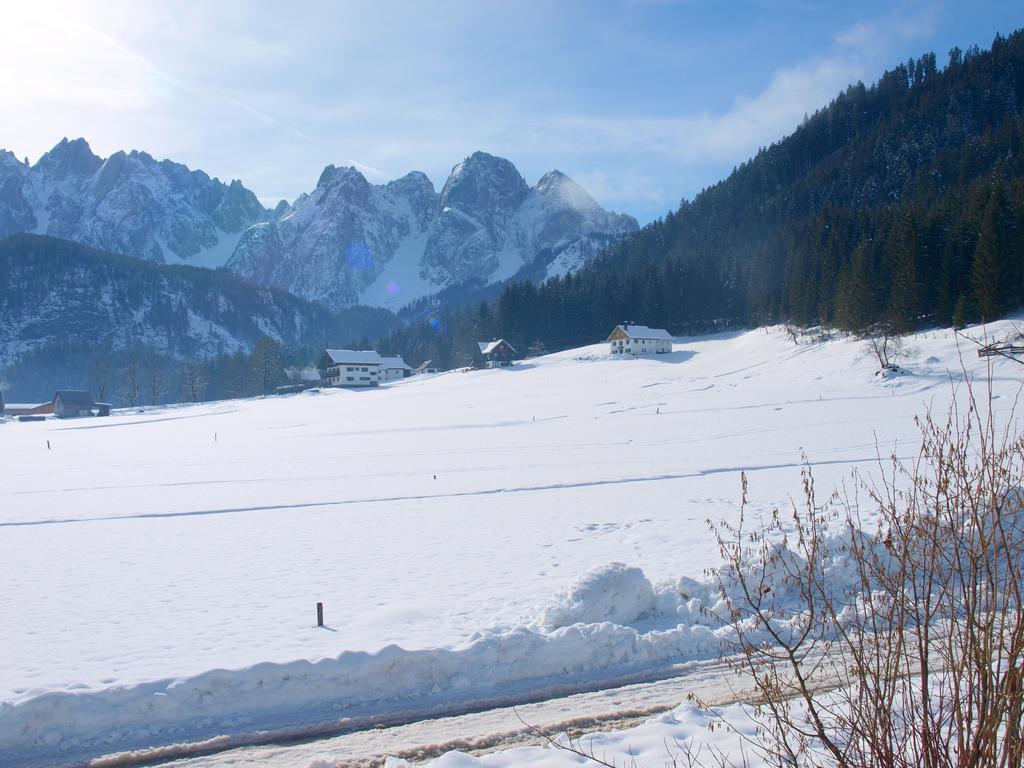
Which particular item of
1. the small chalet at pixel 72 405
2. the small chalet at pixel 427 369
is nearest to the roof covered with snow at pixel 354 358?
the small chalet at pixel 427 369

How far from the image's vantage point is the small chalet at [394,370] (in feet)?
347

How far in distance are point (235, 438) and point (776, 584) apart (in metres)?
44.0

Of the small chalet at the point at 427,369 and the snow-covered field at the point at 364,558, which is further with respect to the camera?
the small chalet at the point at 427,369

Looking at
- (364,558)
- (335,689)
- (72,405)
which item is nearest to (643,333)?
(364,558)

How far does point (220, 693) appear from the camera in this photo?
8.31 m

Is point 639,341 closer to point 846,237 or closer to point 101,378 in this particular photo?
point 846,237

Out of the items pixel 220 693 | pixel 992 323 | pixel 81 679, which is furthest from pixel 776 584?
pixel 992 323

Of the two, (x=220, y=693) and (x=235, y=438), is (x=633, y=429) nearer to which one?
(x=235, y=438)

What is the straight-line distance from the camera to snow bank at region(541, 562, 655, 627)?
33.0 feet

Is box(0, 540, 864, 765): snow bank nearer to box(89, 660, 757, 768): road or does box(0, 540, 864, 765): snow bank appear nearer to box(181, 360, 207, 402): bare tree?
box(89, 660, 757, 768): road

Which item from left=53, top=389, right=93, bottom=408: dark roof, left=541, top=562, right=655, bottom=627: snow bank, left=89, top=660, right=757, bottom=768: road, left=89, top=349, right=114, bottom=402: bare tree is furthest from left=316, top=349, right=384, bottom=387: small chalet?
left=89, top=660, right=757, bottom=768: road

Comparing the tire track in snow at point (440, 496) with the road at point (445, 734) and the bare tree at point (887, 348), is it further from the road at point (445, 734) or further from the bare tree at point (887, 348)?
the bare tree at point (887, 348)

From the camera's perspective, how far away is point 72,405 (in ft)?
291

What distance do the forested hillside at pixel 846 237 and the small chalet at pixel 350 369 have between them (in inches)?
537
